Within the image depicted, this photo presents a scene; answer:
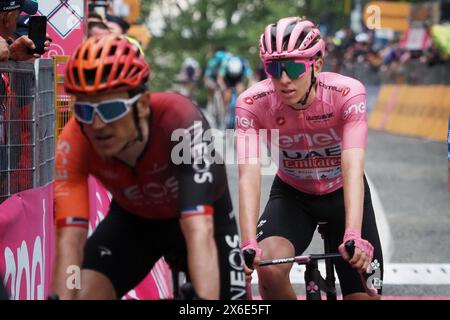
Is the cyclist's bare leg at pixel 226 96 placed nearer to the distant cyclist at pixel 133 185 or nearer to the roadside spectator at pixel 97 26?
the roadside spectator at pixel 97 26

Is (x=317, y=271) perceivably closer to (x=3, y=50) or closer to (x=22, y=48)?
(x=3, y=50)

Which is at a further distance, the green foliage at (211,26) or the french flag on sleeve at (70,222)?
the green foliage at (211,26)

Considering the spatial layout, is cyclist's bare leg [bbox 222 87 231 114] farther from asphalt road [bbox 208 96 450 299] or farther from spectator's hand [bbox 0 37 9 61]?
spectator's hand [bbox 0 37 9 61]

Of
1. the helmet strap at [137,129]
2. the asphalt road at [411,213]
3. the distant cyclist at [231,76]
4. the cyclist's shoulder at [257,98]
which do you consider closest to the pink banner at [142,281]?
the cyclist's shoulder at [257,98]

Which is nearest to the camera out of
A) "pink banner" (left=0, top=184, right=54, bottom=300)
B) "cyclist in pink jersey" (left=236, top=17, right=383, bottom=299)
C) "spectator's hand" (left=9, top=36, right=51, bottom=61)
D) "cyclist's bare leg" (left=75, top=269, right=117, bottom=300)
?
"cyclist's bare leg" (left=75, top=269, right=117, bottom=300)

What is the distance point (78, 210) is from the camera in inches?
186

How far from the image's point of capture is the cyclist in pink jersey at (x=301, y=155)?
5836 millimetres

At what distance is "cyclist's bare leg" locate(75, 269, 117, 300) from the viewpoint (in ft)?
15.8

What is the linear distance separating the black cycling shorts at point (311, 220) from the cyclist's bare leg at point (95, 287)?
4.97 ft

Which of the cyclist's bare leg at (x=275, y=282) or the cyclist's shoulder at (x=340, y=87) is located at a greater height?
the cyclist's shoulder at (x=340, y=87)

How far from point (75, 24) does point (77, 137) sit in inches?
164

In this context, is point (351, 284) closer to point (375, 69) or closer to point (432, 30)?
point (432, 30)

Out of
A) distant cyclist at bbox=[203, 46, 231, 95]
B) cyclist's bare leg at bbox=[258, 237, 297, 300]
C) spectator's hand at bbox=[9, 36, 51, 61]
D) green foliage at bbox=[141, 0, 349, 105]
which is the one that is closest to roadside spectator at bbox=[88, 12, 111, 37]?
spectator's hand at bbox=[9, 36, 51, 61]

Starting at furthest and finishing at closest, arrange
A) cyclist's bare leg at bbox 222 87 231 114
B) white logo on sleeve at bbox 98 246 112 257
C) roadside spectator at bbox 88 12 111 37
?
cyclist's bare leg at bbox 222 87 231 114 → roadside spectator at bbox 88 12 111 37 → white logo on sleeve at bbox 98 246 112 257
